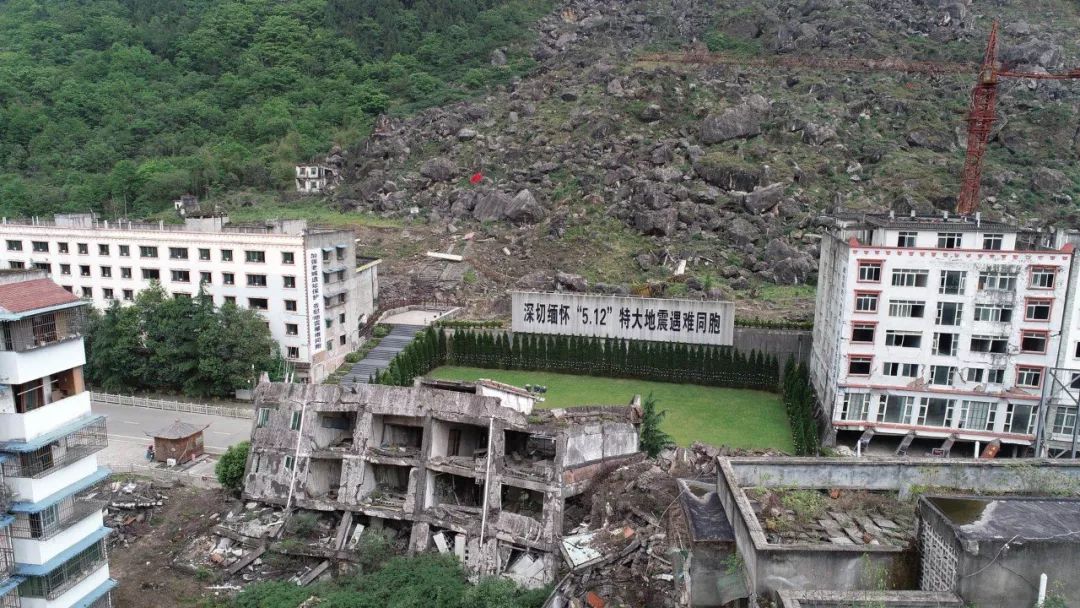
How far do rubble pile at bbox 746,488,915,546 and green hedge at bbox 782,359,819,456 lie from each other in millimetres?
14052

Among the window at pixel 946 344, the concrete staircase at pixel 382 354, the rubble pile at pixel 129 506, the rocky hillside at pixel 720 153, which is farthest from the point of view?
the rocky hillside at pixel 720 153

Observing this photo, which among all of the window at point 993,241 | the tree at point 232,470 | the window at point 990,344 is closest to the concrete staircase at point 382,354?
the tree at point 232,470

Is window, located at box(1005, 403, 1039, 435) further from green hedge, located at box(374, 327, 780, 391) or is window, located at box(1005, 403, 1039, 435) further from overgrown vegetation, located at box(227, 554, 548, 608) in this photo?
overgrown vegetation, located at box(227, 554, 548, 608)

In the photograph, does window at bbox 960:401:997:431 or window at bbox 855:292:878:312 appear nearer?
window at bbox 960:401:997:431

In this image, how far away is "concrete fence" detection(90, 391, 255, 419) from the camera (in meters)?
30.3

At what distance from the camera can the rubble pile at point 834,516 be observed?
10.6 m

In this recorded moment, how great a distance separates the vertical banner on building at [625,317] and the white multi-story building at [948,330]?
738cm

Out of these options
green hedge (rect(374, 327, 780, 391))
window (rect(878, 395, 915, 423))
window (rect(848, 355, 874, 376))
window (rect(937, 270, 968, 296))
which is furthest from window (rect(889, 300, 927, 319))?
green hedge (rect(374, 327, 780, 391))

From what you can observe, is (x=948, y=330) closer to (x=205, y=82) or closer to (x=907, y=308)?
(x=907, y=308)

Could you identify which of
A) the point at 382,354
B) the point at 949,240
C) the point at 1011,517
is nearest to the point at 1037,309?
the point at 949,240

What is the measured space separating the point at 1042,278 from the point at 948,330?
10.7 ft

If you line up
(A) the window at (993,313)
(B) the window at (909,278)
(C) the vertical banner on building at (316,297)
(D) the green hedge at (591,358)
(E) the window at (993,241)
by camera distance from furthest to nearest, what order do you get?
(D) the green hedge at (591,358) < (C) the vertical banner on building at (316,297) < (B) the window at (909,278) < (E) the window at (993,241) < (A) the window at (993,313)

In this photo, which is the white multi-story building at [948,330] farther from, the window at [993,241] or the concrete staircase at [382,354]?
the concrete staircase at [382,354]

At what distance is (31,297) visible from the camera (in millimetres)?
15852
